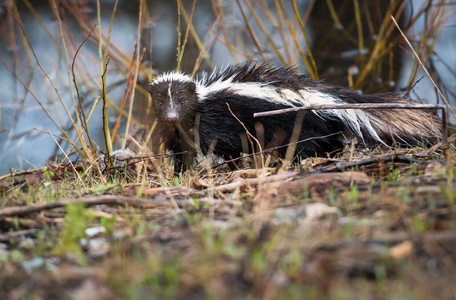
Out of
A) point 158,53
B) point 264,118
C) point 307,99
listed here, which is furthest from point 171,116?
point 158,53

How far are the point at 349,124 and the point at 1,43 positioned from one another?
22.3 feet

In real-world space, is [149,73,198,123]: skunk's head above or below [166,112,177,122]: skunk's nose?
above

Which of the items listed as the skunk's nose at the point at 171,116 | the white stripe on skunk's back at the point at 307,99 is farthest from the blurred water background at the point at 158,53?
the skunk's nose at the point at 171,116

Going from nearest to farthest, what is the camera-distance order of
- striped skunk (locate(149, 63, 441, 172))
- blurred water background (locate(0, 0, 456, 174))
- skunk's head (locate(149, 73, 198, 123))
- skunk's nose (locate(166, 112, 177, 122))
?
striped skunk (locate(149, 63, 441, 172)) → skunk's nose (locate(166, 112, 177, 122)) → skunk's head (locate(149, 73, 198, 123)) → blurred water background (locate(0, 0, 456, 174))

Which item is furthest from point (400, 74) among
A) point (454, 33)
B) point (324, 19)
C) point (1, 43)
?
point (1, 43)

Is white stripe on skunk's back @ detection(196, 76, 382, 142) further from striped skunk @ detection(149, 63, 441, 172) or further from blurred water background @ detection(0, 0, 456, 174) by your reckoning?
blurred water background @ detection(0, 0, 456, 174)

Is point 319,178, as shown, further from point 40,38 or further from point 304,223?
point 40,38

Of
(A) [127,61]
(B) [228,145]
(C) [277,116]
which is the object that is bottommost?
(B) [228,145]

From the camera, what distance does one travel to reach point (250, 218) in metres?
2.51

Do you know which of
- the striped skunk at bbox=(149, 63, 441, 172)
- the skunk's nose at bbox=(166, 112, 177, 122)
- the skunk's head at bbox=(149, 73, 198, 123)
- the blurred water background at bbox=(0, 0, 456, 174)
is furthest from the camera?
the blurred water background at bbox=(0, 0, 456, 174)

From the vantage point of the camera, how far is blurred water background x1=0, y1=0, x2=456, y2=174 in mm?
7859

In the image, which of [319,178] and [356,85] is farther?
[356,85]

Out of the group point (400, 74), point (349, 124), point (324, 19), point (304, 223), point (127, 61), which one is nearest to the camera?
point (304, 223)

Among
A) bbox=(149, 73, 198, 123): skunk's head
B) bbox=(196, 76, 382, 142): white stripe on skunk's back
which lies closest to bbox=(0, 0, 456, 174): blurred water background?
bbox=(149, 73, 198, 123): skunk's head
